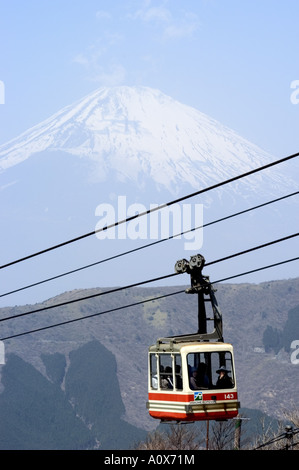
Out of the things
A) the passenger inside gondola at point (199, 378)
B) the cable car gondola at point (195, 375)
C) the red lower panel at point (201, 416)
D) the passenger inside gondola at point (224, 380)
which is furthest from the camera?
the passenger inside gondola at point (224, 380)

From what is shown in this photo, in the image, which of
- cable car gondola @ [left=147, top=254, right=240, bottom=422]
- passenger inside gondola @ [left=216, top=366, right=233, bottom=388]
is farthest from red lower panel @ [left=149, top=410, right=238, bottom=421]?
passenger inside gondola @ [left=216, top=366, right=233, bottom=388]

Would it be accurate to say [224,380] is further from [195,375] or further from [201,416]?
[201,416]

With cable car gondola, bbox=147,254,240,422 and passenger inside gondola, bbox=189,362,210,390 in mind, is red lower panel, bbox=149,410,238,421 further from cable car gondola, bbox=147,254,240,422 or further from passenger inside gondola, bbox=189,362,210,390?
passenger inside gondola, bbox=189,362,210,390

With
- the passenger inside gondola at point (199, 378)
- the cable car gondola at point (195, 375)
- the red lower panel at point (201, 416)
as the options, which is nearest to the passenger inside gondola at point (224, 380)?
the cable car gondola at point (195, 375)

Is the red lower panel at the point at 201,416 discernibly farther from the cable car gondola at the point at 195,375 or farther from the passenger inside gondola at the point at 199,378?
the passenger inside gondola at the point at 199,378

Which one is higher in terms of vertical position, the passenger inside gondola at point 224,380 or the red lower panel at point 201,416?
the passenger inside gondola at point 224,380

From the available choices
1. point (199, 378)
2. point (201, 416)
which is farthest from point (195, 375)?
point (201, 416)

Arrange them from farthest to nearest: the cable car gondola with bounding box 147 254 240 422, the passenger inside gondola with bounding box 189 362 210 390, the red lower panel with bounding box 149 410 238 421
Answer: the passenger inside gondola with bounding box 189 362 210 390, the cable car gondola with bounding box 147 254 240 422, the red lower panel with bounding box 149 410 238 421
